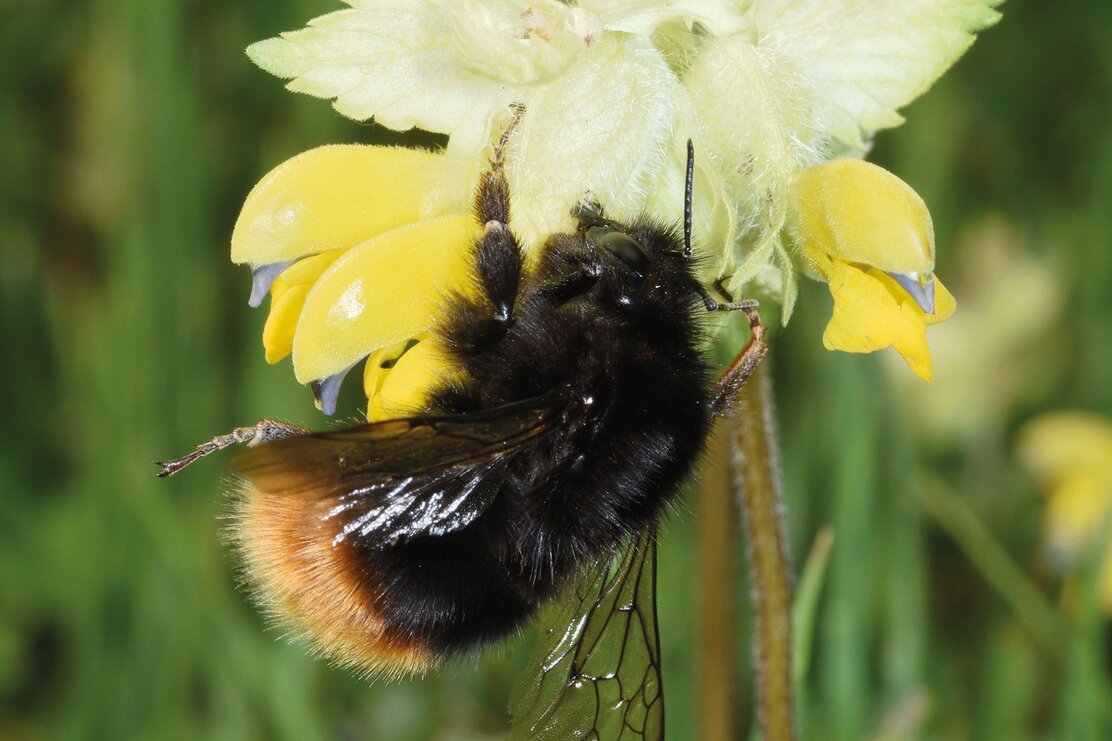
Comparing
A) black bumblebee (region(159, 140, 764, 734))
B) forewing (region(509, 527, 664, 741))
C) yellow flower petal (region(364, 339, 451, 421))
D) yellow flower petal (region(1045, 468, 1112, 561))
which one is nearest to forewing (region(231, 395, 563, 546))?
black bumblebee (region(159, 140, 764, 734))

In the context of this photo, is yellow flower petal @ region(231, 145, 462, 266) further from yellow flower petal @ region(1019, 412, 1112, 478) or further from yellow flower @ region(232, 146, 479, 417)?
yellow flower petal @ region(1019, 412, 1112, 478)

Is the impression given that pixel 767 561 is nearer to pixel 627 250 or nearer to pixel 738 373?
pixel 738 373

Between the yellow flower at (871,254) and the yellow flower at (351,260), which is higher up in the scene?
the yellow flower at (351,260)

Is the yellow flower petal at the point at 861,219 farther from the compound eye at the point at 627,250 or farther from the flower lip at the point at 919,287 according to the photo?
the compound eye at the point at 627,250

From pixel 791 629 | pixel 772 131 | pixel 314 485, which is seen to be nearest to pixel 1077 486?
pixel 791 629

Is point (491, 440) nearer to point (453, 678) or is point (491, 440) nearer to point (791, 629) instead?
point (791, 629)

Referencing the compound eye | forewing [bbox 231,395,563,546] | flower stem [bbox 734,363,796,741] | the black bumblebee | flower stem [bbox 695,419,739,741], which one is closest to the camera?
forewing [bbox 231,395,563,546]

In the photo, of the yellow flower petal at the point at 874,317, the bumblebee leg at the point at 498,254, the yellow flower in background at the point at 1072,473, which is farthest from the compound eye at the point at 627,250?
the yellow flower in background at the point at 1072,473

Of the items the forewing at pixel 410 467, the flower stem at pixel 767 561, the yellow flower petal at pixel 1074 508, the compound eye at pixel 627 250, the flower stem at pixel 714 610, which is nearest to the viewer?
the forewing at pixel 410 467
